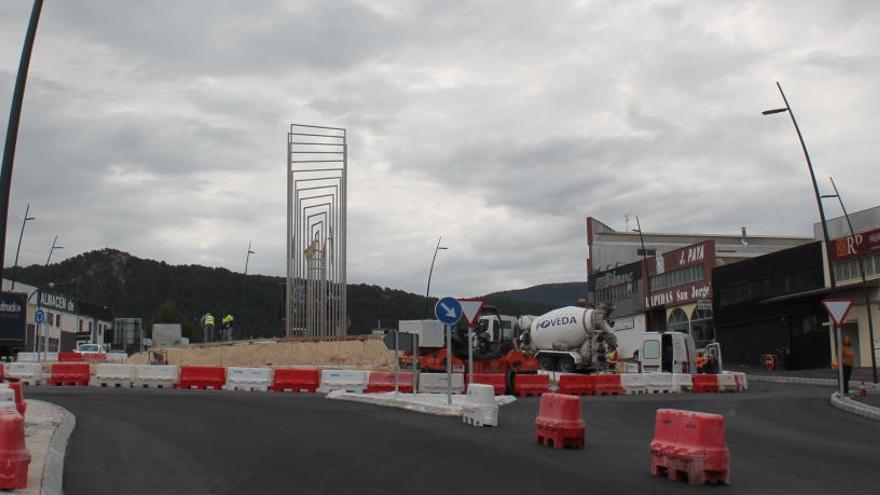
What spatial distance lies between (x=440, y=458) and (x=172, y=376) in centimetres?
2006

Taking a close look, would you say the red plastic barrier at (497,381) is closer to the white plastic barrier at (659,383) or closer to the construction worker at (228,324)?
the white plastic barrier at (659,383)

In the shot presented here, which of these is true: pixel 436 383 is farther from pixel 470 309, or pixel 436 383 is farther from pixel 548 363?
pixel 548 363

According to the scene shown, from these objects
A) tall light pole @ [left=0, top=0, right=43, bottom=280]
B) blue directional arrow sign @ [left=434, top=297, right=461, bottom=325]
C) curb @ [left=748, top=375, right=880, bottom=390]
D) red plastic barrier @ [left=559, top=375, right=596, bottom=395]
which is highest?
tall light pole @ [left=0, top=0, right=43, bottom=280]

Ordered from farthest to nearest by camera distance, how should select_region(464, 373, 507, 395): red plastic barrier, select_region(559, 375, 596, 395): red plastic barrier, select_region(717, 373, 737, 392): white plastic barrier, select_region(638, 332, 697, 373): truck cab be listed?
select_region(638, 332, 697, 373): truck cab < select_region(717, 373, 737, 392): white plastic barrier < select_region(559, 375, 596, 395): red plastic barrier < select_region(464, 373, 507, 395): red plastic barrier

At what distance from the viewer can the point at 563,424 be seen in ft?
41.3

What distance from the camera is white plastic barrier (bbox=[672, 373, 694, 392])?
31266mm

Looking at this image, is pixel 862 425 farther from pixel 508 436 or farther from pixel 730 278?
pixel 730 278

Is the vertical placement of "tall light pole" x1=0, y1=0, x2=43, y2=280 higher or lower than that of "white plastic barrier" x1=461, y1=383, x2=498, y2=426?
higher

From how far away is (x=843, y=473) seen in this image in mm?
10719

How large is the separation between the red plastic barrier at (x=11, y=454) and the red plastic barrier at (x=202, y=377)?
21.8 meters

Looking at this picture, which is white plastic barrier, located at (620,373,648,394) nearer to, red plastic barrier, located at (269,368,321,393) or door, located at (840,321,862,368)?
red plastic barrier, located at (269,368,321,393)

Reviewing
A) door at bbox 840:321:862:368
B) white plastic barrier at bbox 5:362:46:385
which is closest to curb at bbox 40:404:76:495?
white plastic barrier at bbox 5:362:46:385

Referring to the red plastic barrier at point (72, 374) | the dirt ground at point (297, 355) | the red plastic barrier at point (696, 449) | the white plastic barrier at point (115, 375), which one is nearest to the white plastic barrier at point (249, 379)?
the white plastic barrier at point (115, 375)

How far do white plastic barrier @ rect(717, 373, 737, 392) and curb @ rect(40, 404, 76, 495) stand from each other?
24.0 meters
